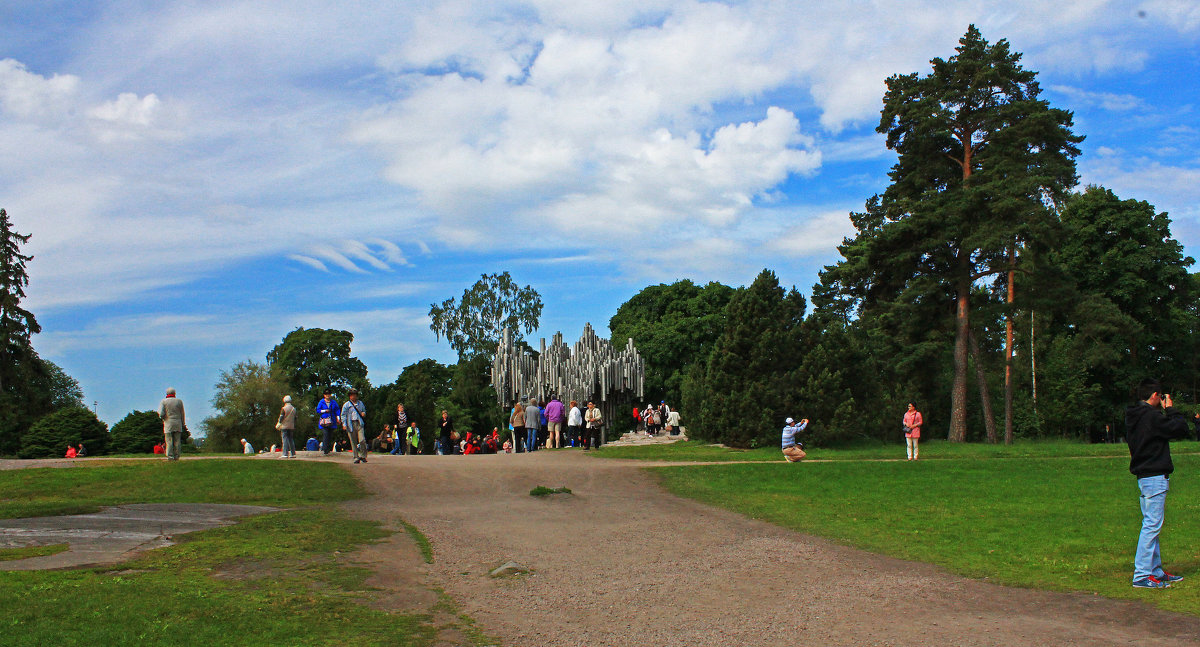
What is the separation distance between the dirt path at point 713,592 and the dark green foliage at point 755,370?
611 inches

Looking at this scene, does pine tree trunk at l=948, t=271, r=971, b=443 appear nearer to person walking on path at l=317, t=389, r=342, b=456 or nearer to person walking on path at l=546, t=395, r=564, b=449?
person walking on path at l=546, t=395, r=564, b=449

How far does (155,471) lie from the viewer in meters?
18.6

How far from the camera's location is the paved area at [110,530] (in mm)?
9180

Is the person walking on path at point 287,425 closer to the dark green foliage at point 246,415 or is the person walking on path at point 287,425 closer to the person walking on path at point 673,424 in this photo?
the person walking on path at point 673,424

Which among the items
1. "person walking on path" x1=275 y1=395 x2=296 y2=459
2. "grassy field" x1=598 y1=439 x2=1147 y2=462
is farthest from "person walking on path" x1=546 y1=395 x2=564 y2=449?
"person walking on path" x1=275 y1=395 x2=296 y2=459

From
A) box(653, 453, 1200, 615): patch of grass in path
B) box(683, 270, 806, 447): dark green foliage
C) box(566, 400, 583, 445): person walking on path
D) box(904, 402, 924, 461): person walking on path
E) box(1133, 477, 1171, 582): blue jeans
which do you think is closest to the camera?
box(1133, 477, 1171, 582): blue jeans

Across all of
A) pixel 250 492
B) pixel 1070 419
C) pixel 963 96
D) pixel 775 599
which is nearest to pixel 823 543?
pixel 775 599

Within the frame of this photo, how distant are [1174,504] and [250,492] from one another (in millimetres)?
16479

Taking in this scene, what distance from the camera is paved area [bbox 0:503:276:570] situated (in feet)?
30.1

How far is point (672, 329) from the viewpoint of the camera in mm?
66000

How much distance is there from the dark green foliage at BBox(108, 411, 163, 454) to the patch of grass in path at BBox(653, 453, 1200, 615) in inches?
968

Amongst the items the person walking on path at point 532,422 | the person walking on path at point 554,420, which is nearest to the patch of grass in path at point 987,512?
the person walking on path at point 532,422

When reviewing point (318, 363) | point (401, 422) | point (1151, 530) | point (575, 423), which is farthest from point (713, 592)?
point (318, 363)

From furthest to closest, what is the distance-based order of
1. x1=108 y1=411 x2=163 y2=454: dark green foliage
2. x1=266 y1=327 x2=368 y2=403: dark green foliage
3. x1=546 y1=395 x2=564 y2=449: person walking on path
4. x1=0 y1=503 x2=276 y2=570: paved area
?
x1=266 y1=327 x2=368 y2=403: dark green foliage
x1=108 y1=411 x2=163 y2=454: dark green foliage
x1=546 y1=395 x2=564 y2=449: person walking on path
x1=0 y1=503 x2=276 y2=570: paved area
